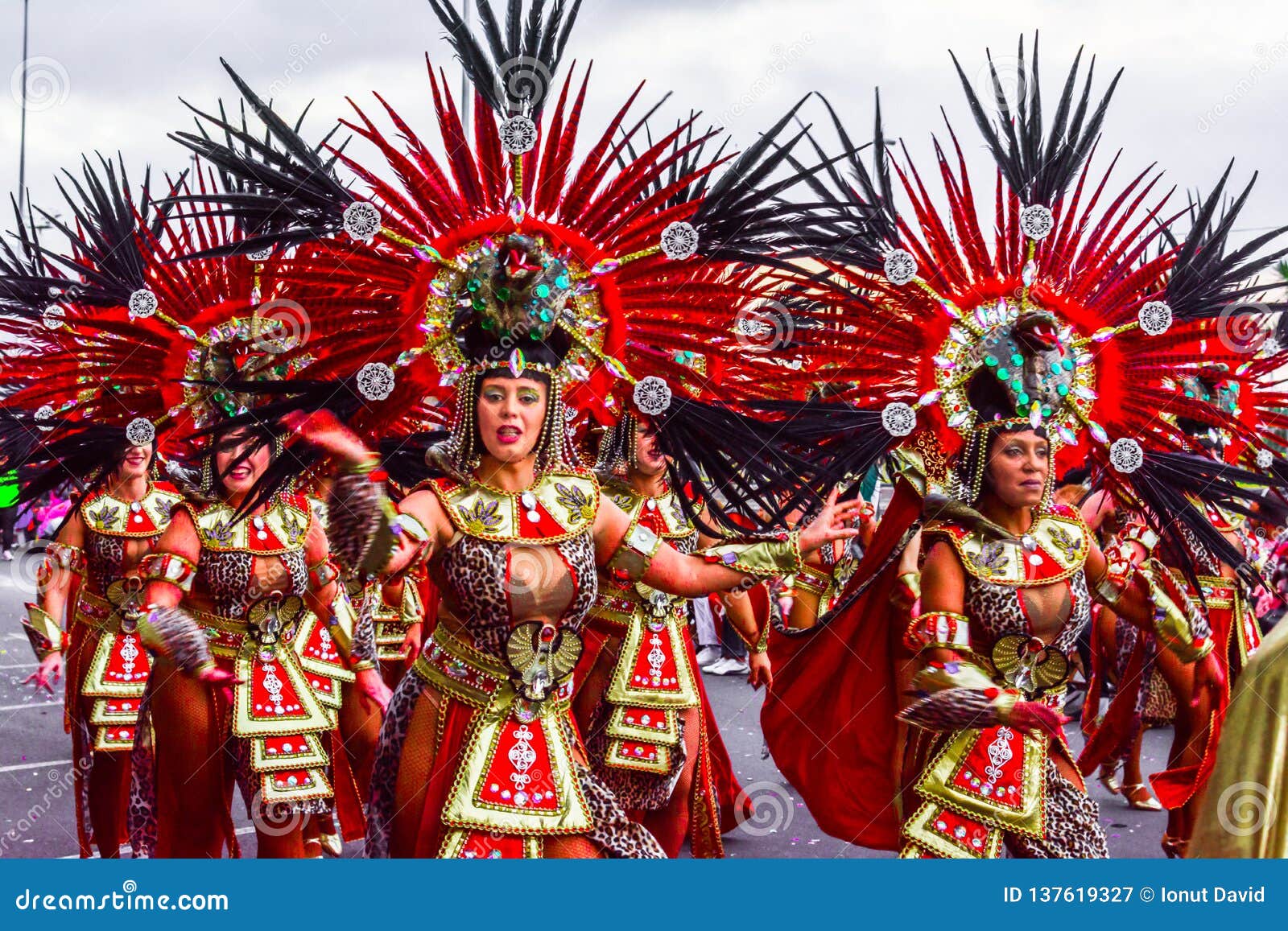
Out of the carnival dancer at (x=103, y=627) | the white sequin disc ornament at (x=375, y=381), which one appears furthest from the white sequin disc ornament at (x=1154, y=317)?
the carnival dancer at (x=103, y=627)

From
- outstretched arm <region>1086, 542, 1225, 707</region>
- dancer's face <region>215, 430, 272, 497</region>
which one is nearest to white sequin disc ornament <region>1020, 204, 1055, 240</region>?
outstretched arm <region>1086, 542, 1225, 707</region>

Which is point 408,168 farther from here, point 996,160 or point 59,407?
point 59,407

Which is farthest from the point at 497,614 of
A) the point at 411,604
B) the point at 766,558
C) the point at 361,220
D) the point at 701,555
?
the point at 411,604

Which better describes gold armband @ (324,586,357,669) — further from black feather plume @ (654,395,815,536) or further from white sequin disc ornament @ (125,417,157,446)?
black feather plume @ (654,395,815,536)

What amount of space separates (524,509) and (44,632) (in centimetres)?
321

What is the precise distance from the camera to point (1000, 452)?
417cm

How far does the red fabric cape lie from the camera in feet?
14.9

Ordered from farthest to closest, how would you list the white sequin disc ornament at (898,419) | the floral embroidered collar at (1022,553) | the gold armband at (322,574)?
the gold armband at (322,574)
the white sequin disc ornament at (898,419)
the floral embroidered collar at (1022,553)

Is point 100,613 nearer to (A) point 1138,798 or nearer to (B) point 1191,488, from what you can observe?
(B) point 1191,488

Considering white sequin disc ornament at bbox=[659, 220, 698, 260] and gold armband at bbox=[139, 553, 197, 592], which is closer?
white sequin disc ornament at bbox=[659, 220, 698, 260]

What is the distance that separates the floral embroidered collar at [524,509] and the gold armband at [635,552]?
0.13m

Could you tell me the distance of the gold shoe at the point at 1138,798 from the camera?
24.4 feet

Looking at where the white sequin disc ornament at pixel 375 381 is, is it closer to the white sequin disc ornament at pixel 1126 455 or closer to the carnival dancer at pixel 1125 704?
the white sequin disc ornament at pixel 1126 455

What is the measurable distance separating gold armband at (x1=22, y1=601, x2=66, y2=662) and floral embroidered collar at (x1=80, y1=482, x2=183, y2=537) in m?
0.41
